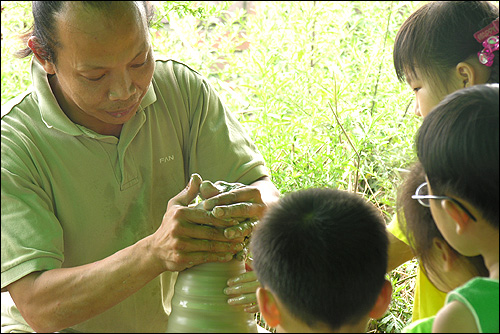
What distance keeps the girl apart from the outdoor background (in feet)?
3.03

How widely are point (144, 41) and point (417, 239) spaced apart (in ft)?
3.33

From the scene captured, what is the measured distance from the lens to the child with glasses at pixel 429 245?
1577 millimetres

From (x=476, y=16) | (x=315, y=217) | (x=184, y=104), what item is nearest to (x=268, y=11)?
(x=184, y=104)

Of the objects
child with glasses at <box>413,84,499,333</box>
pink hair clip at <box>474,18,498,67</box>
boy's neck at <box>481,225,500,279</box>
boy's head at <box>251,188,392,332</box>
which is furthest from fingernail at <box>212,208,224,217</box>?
pink hair clip at <box>474,18,498,67</box>

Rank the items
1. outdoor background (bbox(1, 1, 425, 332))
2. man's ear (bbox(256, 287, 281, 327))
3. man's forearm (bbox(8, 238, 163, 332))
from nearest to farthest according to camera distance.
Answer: man's ear (bbox(256, 287, 281, 327))
man's forearm (bbox(8, 238, 163, 332))
outdoor background (bbox(1, 1, 425, 332))

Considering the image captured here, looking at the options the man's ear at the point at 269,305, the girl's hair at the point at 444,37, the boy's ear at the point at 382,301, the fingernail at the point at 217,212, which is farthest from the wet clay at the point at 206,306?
the girl's hair at the point at 444,37

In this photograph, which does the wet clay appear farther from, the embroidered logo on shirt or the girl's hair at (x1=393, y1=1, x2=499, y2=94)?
the girl's hair at (x1=393, y1=1, x2=499, y2=94)

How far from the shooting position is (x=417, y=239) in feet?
5.56

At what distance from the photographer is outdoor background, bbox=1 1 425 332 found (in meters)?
3.32

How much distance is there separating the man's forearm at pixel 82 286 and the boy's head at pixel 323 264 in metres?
0.58

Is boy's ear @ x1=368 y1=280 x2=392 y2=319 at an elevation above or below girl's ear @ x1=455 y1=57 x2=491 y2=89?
below

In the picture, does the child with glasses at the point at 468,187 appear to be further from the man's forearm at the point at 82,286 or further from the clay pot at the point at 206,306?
the man's forearm at the point at 82,286

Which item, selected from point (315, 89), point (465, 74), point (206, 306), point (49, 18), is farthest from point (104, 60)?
point (315, 89)

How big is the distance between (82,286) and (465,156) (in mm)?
1193
